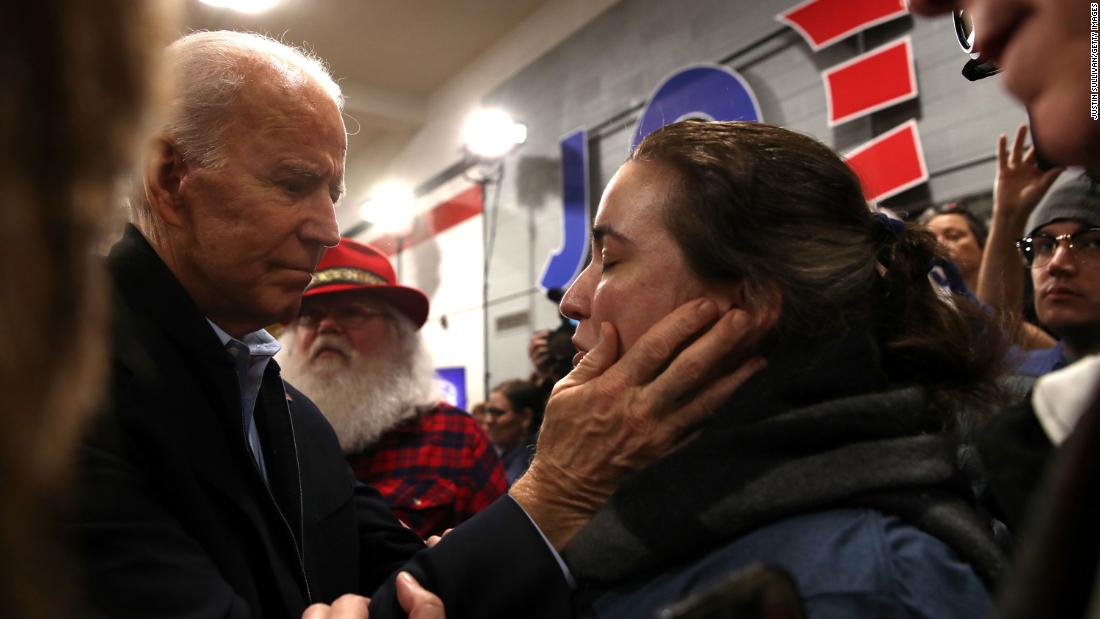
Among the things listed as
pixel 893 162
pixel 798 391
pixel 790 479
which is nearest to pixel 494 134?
pixel 893 162

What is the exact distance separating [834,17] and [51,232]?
13.3ft

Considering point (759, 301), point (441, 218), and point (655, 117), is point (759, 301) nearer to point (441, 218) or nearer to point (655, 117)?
point (655, 117)

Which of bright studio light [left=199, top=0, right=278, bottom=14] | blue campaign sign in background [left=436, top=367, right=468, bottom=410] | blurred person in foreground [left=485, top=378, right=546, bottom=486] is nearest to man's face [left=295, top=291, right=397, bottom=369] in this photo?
blurred person in foreground [left=485, top=378, right=546, bottom=486]

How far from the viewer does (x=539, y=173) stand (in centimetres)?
619

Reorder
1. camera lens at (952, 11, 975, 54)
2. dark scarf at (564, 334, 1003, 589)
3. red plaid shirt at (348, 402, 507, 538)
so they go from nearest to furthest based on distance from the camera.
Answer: camera lens at (952, 11, 975, 54)
dark scarf at (564, 334, 1003, 589)
red plaid shirt at (348, 402, 507, 538)

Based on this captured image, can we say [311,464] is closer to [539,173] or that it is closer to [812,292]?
[812,292]

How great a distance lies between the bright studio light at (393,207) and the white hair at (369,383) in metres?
5.37

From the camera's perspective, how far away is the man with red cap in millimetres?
2500

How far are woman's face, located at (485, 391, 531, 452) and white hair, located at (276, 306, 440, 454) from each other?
1771 millimetres

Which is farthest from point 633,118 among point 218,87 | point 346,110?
point 218,87

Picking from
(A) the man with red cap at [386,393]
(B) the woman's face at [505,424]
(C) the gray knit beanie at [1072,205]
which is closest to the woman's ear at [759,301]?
(C) the gray knit beanie at [1072,205]

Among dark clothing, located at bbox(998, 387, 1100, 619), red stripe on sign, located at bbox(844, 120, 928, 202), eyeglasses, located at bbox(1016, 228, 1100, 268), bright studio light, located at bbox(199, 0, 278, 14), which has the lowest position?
dark clothing, located at bbox(998, 387, 1100, 619)

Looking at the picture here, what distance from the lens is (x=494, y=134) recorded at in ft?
20.3

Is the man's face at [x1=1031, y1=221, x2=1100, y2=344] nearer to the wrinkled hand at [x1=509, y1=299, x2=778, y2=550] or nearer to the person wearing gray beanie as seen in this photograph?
the person wearing gray beanie
